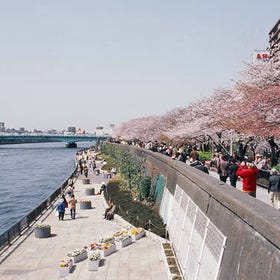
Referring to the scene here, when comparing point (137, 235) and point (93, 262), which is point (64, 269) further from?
point (137, 235)

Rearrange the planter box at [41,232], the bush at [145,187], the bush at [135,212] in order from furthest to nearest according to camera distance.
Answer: the bush at [145,187] → the planter box at [41,232] → the bush at [135,212]

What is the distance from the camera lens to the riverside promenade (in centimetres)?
1711

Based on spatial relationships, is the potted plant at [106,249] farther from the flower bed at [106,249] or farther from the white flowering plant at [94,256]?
the white flowering plant at [94,256]

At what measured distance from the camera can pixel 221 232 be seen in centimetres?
1027

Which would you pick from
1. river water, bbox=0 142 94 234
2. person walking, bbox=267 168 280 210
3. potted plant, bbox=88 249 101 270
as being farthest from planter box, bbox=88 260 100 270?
river water, bbox=0 142 94 234

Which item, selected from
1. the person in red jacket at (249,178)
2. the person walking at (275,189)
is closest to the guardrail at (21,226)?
the person in red jacket at (249,178)

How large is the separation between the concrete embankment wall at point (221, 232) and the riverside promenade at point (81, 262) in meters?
1.29

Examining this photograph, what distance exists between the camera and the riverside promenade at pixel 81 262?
56.1ft

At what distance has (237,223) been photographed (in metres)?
8.97

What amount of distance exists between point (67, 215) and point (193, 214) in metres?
17.7

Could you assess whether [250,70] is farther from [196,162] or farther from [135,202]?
[196,162]

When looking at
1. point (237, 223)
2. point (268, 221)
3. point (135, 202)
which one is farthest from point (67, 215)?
point (268, 221)

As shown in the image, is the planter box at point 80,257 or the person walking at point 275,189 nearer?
the person walking at point 275,189

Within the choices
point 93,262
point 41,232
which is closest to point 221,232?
point 93,262
